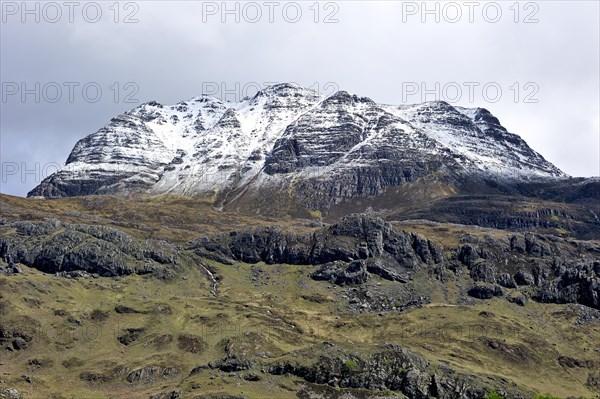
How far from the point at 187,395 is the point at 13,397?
172ft

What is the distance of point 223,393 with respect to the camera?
192875 mm

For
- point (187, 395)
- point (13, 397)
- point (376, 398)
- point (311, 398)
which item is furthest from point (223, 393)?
point (13, 397)

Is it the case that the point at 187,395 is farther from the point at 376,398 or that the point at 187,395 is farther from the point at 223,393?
the point at 376,398

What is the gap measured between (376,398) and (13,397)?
10764 cm

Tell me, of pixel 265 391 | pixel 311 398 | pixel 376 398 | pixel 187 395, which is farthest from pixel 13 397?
pixel 376 398

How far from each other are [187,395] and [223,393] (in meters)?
11.0

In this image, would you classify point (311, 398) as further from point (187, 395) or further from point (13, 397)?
point (13, 397)

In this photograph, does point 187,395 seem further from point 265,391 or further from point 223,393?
point 265,391

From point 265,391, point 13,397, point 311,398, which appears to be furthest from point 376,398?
point 13,397

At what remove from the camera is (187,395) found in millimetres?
194875

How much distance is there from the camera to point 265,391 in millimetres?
199625

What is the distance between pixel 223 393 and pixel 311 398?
26497mm

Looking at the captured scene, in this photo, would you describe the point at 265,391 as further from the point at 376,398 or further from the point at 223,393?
the point at 376,398

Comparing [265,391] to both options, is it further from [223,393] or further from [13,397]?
[13,397]
